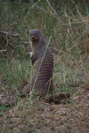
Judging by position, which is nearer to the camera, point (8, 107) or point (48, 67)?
point (8, 107)

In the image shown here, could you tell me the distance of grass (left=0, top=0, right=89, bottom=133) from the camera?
3393mm

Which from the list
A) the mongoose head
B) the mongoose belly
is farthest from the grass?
the mongoose head

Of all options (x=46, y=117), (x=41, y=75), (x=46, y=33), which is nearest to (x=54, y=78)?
(x=41, y=75)

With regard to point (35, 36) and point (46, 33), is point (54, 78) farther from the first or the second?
point (46, 33)

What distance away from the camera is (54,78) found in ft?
16.0

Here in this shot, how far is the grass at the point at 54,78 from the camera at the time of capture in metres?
A: 3.39

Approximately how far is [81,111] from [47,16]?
3.35 meters

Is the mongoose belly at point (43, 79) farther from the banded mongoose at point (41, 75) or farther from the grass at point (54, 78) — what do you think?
the grass at point (54, 78)

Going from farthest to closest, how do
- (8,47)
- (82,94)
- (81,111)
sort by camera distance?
(8,47)
(82,94)
(81,111)

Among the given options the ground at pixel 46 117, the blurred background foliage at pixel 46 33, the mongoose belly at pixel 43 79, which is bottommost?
the ground at pixel 46 117

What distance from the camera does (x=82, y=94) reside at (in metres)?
4.30

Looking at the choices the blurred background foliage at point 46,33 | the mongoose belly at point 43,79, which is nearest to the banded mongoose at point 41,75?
the mongoose belly at point 43,79

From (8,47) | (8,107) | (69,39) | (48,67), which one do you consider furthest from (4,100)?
(69,39)

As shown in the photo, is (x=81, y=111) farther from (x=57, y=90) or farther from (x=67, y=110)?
(x=57, y=90)
